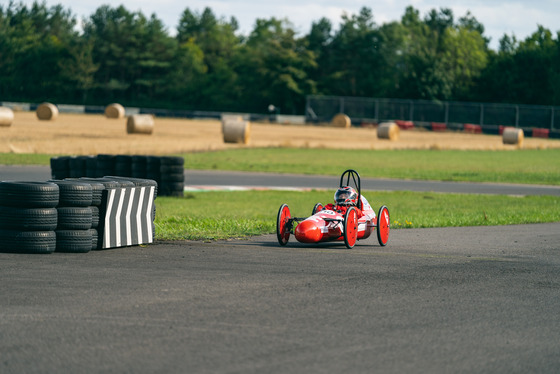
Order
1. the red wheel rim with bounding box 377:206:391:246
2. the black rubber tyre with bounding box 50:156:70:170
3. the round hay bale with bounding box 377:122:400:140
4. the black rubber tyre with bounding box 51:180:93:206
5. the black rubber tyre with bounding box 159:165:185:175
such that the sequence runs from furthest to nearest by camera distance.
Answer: the round hay bale with bounding box 377:122:400:140, the black rubber tyre with bounding box 159:165:185:175, the black rubber tyre with bounding box 50:156:70:170, the red wheel rim with bounding box 377:206:391:246, the black rubber tyre with bounding box 51:180:93:206

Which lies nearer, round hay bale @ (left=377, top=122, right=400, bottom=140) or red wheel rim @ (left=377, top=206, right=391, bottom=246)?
red wheel rim @ (left=377, top=206, right=391, bottom=246)

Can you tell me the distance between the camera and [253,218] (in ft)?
58.9

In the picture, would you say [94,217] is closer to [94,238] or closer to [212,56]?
[94,238]

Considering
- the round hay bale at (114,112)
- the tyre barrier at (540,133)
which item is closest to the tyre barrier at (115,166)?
the tyre barrier at (540,133)

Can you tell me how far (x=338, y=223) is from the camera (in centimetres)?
1265

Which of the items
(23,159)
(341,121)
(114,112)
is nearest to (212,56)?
(114,112)

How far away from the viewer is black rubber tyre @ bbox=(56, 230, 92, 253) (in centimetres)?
1136

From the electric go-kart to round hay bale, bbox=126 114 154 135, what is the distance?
40.6 meters

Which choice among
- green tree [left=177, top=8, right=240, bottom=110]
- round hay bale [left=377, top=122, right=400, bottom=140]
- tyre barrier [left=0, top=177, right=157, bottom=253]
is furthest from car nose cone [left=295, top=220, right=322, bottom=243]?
green tree [left=177, top=8, right=240, bottom=110]

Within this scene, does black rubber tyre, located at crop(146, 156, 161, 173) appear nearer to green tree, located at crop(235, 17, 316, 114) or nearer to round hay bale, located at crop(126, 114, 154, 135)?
round hay bale, located at crop(126, 114, 154, 135)

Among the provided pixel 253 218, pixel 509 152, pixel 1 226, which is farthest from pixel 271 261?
pixel 509 152

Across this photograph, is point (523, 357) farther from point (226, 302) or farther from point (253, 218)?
point (253, 218)

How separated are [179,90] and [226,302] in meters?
108

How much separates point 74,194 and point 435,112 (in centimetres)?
7312
